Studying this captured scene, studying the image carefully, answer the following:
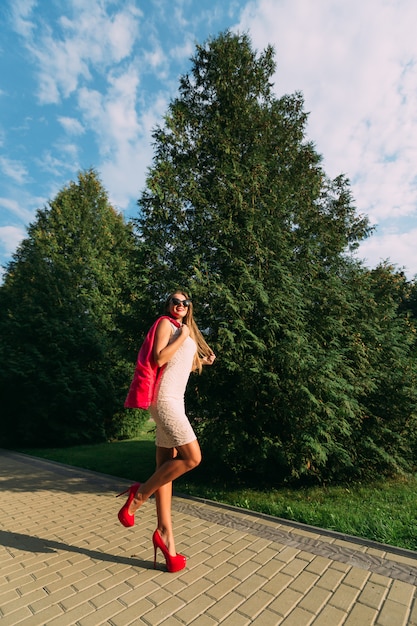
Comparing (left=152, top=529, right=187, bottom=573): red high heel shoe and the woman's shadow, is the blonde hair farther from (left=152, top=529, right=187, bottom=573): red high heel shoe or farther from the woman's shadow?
the woman's shadow

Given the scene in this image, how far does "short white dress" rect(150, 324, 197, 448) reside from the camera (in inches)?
109

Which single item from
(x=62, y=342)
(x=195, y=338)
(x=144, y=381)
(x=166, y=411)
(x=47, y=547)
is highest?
(x=62, y=342)

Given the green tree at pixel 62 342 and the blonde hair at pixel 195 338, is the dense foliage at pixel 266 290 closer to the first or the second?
the blonde hair at pixel 195 338

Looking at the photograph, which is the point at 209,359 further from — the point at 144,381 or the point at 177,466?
the point at 177,466

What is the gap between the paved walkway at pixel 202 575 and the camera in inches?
91.1

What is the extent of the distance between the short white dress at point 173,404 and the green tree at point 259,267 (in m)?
2.17

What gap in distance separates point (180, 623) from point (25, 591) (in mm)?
1198

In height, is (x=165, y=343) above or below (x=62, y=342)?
below

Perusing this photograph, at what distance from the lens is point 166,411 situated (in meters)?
2.78

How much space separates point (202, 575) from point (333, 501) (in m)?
2.70

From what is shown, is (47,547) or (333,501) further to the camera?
(333,501)

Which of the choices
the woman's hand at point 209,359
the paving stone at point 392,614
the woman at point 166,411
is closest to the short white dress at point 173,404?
the woman at point 166,411

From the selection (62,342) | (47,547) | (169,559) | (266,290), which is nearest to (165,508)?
(169,559)

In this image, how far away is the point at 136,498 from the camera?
2.94 metres
